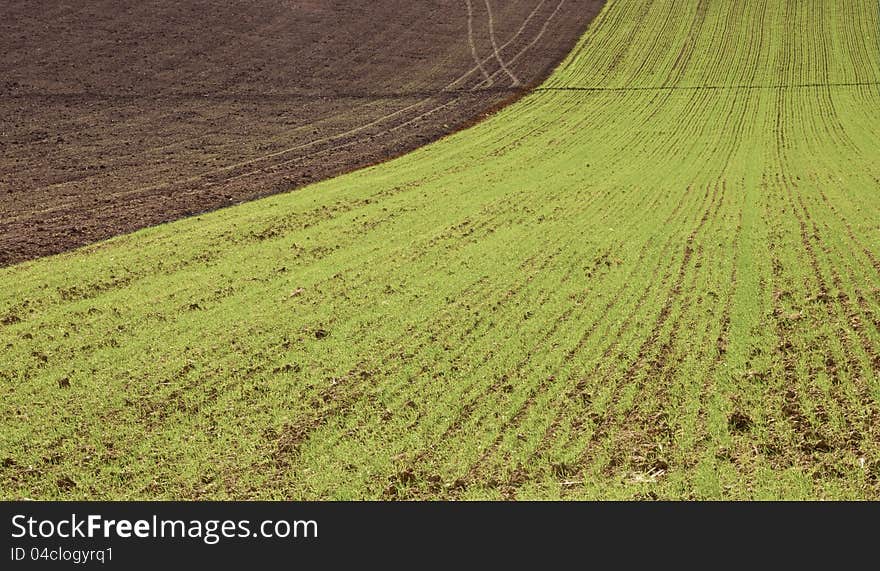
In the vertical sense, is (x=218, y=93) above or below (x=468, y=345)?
above

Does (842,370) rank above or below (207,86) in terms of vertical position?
below

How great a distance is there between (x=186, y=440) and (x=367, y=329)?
4352 mm

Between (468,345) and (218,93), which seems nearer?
(468,345)

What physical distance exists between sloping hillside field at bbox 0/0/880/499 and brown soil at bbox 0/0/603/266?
3.57 m

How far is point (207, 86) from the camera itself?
37.7m

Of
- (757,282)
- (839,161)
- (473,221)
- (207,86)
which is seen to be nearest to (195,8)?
(207,86)

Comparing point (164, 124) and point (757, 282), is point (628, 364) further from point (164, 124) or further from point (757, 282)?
point (164, 124)

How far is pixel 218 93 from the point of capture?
37.0 m

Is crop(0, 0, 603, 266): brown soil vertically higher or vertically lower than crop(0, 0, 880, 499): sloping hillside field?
higher

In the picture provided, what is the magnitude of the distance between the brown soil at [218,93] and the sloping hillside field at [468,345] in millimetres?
3570

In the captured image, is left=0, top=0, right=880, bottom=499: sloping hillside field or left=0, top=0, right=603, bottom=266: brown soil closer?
left=0, top=0, right=880, bottom=499: sloping hillside field

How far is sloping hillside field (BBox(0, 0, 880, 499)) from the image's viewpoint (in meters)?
8.59

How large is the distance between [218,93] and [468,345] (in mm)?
30201

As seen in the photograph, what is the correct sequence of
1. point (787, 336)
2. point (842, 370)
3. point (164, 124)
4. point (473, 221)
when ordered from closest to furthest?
point (842, 370) → point (787, 336) → point (473, 221) → point (164, 124)
